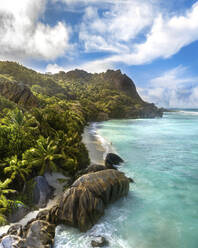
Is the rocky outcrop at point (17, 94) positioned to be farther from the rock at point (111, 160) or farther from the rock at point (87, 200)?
the rock at point (87, 200)

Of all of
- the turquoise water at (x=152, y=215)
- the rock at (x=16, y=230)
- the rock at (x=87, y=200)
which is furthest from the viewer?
the rock at (x=87, y=200)

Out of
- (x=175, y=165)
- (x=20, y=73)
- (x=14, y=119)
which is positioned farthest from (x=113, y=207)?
(x=20, y=73)

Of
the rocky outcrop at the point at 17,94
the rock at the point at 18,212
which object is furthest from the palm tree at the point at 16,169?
the rocky outcrop at the point at 17,94

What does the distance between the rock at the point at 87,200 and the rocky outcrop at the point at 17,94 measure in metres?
41.8

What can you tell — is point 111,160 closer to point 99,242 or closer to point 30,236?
point 99,242

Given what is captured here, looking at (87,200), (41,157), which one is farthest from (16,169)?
(87,200)

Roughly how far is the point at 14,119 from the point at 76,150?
35.4 ft

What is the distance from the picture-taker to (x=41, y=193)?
1125 centimetres

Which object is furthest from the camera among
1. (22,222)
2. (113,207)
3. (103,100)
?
(103,100)

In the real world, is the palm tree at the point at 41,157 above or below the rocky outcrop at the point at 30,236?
above

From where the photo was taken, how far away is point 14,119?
21.4 metres

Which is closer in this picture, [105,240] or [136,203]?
[105,240]

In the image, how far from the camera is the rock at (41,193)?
10.8m

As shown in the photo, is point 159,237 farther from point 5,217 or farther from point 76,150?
point 76,150
